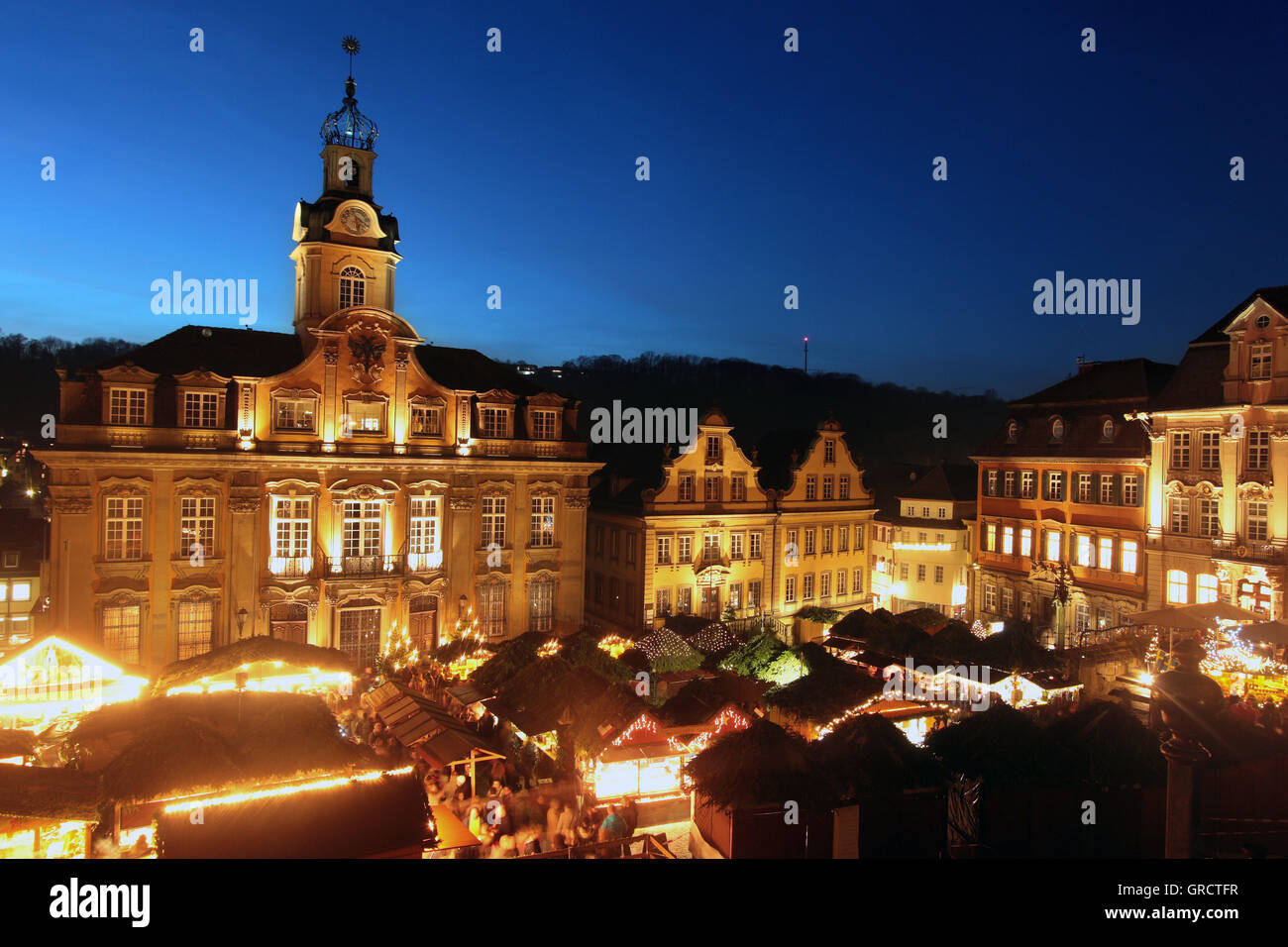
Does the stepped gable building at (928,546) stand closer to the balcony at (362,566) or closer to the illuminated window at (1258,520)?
the illuminated window at (1258,520)

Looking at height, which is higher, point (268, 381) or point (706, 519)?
point (268, 381)

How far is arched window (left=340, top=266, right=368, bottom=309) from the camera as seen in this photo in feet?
110

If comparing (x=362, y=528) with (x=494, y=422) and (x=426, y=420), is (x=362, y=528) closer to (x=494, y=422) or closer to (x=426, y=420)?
(x=426, y=420)

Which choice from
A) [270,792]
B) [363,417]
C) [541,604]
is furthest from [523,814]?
[363,417]

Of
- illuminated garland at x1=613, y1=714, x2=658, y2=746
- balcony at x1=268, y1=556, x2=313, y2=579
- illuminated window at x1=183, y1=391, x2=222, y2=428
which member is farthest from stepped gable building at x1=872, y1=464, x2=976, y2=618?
illuminated window at x1=183, y1=391, x2=222, y2=428

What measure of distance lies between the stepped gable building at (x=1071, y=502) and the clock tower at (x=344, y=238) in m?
34.6

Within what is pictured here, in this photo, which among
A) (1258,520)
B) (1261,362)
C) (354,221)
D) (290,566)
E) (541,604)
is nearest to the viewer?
(290,566)

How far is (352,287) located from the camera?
3378 centimetres

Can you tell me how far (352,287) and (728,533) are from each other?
2086 cm

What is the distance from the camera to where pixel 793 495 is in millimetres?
41594

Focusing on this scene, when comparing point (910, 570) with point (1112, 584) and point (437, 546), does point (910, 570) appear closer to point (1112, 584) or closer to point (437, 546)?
point (1112, 584)
